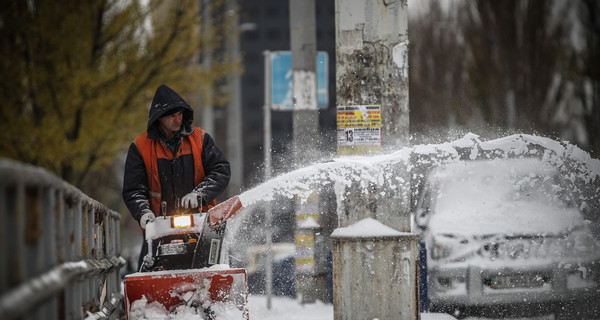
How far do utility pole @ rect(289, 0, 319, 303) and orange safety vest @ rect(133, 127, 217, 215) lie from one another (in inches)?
135

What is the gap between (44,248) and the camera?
125 inches

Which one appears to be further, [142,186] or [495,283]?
[495,283]

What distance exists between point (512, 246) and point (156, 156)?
3791mm

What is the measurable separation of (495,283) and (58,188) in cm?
481

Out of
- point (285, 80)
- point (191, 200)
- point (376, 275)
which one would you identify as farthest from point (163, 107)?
point (285, 80)

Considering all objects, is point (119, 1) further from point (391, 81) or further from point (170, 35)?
point (391, 81)

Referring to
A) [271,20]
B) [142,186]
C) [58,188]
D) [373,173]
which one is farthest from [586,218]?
[271,20]

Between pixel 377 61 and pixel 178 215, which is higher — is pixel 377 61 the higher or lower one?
the higher one

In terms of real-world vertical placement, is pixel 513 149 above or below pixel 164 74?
below

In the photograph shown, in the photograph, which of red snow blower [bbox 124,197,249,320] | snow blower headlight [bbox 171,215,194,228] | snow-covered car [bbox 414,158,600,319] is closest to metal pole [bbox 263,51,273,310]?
snow-covered car [bbox 414,158,600,319]

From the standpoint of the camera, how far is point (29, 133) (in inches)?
466

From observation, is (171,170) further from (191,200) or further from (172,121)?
(191,200)

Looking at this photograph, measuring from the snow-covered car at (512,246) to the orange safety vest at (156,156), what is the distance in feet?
9.67

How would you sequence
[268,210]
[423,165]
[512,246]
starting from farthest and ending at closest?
[268,210]
[512,246]
[423,165]
